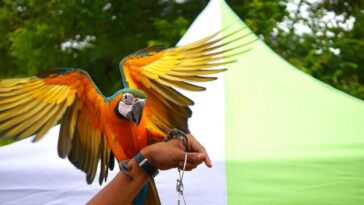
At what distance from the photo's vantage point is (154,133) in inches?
79.5

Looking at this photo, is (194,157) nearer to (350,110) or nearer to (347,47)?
(350,110)

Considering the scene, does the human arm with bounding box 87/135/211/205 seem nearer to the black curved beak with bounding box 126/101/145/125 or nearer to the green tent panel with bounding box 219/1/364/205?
the black curved beak with bounding box 126/101/145/125

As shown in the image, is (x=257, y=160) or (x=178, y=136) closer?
(x=178, y=136)

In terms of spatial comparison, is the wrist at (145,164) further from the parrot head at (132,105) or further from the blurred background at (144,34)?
the blurred background at (144,34)

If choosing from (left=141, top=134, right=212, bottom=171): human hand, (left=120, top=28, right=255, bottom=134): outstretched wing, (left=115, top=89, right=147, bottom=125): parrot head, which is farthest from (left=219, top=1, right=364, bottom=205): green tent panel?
(left=115, top=89, right=147, bottom=125): parrot head

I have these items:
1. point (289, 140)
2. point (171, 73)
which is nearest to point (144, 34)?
point (289, 140)

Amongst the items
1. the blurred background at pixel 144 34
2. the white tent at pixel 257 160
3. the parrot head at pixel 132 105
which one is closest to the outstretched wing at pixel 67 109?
the parrot head at pixel 132 105

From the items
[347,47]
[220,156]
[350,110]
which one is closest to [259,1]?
[347,47]

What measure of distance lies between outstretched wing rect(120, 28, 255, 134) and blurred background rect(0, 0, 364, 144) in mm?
2459

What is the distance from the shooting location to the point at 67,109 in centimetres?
204

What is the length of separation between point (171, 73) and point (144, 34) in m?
2.91

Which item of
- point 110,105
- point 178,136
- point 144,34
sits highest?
point 110,105

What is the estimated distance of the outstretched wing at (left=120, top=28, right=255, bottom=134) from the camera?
2.09 m

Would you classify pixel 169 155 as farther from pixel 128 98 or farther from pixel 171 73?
pixel 171 73
